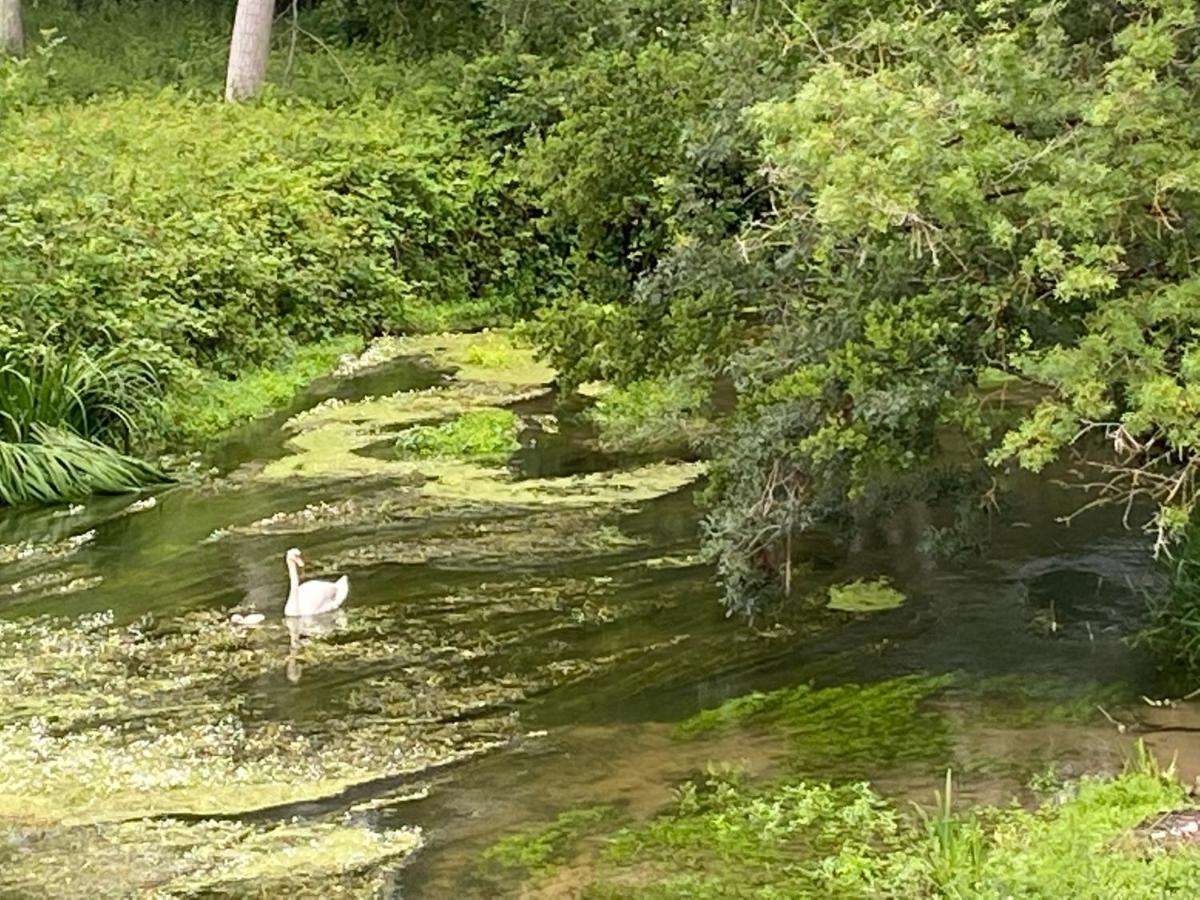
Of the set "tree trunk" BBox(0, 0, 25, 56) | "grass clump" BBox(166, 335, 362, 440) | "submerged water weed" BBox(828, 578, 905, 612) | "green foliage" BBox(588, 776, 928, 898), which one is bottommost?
"submerged water weed" BBox(828, 578, 905, 612)

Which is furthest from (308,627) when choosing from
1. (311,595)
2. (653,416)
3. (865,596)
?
(865,596)

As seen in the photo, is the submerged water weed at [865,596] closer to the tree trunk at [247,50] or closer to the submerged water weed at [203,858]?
the submerged water weed at [203,858]

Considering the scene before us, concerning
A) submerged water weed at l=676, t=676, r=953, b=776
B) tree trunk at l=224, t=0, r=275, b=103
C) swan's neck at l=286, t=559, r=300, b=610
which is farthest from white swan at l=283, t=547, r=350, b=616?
tree trunk at l=224, t=0, r=275, b=103

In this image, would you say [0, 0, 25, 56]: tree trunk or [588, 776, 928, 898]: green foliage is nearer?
[588, 776, 928, 898]: green foliage

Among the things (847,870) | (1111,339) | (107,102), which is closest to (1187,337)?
(1111,339)

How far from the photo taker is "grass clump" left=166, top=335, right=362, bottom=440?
635 inches

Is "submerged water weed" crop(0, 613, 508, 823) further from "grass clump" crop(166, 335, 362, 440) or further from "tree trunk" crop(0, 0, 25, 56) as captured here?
"tree trunk" crop(0, 0, 25, 56)

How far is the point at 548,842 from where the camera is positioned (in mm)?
7785

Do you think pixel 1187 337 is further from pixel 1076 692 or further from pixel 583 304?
pixel 583 304

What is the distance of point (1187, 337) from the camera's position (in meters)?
7.79

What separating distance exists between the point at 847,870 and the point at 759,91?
14.3 feet

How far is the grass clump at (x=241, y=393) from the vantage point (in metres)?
16.1

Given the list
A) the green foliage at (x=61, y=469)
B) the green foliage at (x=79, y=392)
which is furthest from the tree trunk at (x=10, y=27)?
the green foliage at (x=61, y=469)

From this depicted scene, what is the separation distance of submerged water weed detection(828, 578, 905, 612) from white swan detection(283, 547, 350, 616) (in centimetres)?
283
